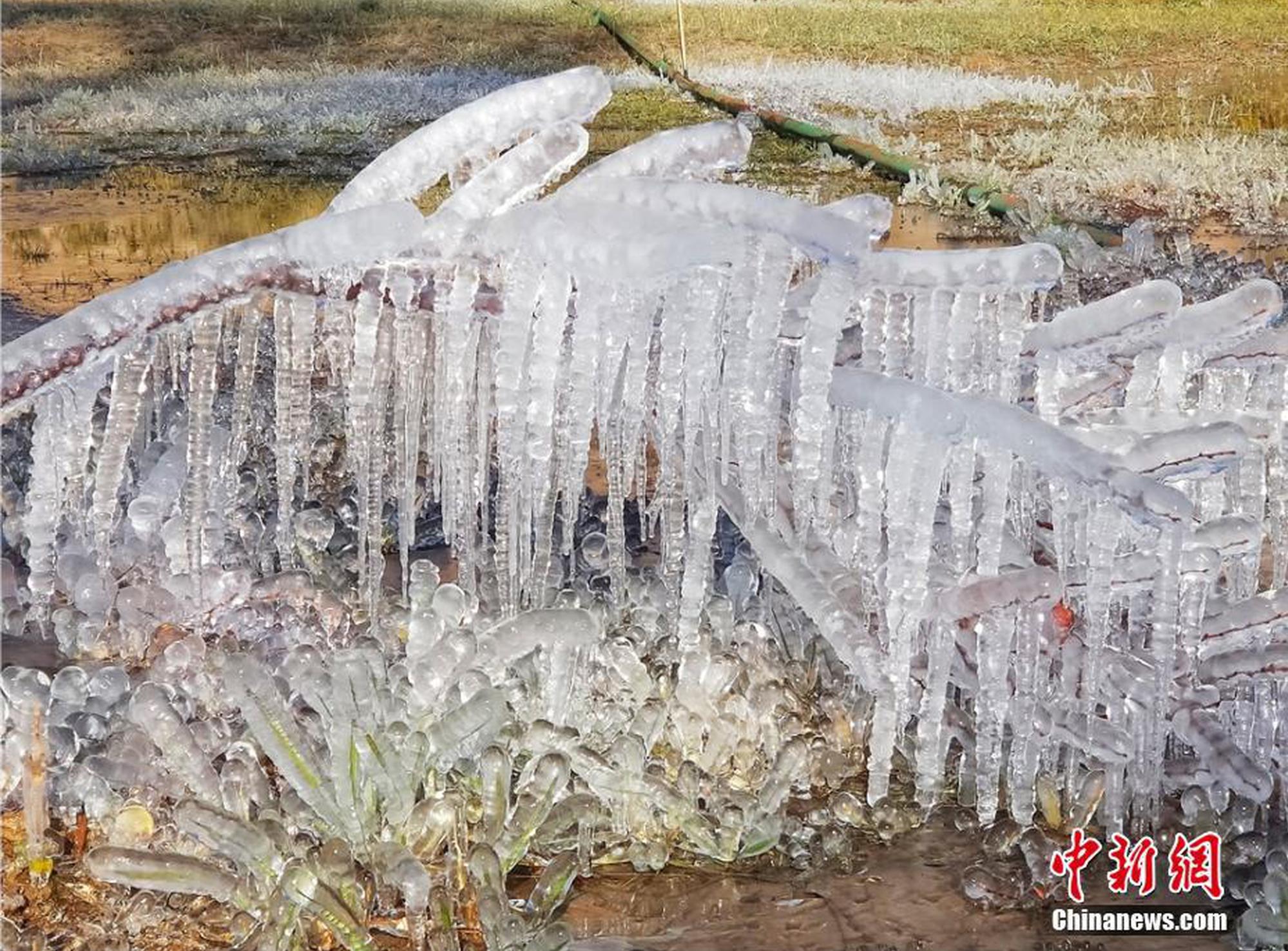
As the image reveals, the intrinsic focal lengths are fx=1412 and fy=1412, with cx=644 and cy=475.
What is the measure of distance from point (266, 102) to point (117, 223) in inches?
180

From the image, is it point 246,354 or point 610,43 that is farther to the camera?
point 610,43

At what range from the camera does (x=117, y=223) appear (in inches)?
425

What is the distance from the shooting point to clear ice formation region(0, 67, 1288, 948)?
202 cm

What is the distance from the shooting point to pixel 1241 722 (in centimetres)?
260

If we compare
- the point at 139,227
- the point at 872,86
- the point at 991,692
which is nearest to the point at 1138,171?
the point at 872,86

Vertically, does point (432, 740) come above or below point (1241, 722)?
above

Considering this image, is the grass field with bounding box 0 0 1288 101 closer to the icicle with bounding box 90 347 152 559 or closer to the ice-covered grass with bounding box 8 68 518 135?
the ice-covered grass with bounding box 8 68 518 135

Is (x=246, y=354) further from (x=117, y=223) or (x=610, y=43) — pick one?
(x=610, y=43)

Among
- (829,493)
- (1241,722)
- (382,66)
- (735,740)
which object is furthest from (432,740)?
(382,66)

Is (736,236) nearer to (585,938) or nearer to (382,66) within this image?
(585,938)

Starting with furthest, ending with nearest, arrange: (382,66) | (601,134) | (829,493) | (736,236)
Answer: (382,66) → (601,134) → (829,493) → (736,236)

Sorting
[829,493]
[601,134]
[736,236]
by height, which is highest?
[736,236]

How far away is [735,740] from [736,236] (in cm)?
97

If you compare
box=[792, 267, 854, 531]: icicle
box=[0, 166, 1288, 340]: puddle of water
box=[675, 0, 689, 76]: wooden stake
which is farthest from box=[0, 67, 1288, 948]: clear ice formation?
box=[675, 0, 689, 76]: wooden stake
